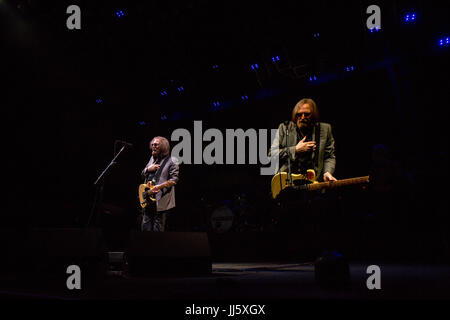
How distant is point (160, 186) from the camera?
4.55 meters

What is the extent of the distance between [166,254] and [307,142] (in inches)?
61.7

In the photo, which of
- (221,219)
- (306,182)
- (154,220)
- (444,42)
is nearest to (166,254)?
(306,182)

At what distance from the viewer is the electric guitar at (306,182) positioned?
3.01 m

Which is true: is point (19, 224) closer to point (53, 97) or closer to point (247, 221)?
point (53, 97)

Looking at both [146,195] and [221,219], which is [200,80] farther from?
[146,195]

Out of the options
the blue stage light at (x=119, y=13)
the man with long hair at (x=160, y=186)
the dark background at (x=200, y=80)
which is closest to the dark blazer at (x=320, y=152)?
the man with long hair at (x=160, y=186)

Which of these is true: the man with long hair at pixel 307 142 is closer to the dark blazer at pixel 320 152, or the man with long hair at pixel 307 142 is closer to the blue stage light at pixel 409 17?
the dark blazer at pixel 320 152

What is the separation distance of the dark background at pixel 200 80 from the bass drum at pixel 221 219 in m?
0.70

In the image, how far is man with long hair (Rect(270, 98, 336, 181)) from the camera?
3.15 m

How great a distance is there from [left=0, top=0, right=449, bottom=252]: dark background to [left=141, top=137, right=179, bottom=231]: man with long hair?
169 centimetres

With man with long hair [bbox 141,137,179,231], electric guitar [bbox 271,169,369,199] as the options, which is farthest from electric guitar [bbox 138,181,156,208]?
electric guitar [bbox 271,169,369,199]
